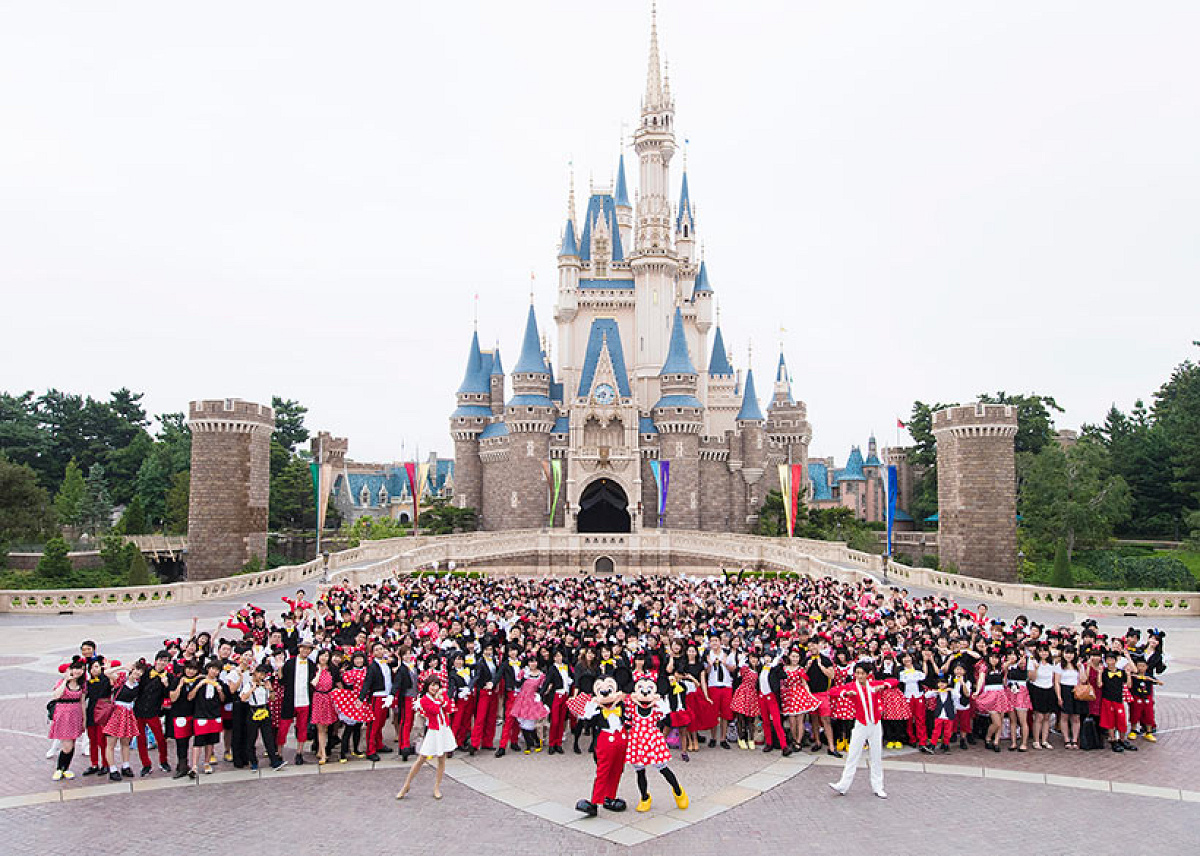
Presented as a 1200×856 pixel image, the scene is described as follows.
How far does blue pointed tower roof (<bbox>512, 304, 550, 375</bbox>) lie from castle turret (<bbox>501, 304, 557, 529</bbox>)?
0.09m

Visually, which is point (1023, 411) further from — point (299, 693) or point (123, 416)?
point (123, 416)

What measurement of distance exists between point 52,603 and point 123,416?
50874 mm

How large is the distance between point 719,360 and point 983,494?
31.2m

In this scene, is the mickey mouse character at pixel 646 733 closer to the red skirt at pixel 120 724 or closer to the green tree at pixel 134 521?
the red skirt at pixel 120 724

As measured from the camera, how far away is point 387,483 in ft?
280

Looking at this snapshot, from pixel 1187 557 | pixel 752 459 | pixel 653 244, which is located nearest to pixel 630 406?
pixel 752 459

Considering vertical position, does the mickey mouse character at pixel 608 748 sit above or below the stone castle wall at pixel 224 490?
below

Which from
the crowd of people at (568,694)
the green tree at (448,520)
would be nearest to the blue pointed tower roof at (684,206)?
the green tree at (448,520)

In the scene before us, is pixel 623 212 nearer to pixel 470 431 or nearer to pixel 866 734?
pixel 470 431

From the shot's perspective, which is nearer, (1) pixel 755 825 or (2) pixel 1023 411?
(1) pixel 755 825

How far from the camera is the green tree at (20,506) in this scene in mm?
42375

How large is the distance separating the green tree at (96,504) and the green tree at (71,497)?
498 millimetres

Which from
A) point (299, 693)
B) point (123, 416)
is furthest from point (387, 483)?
point (299, 693)

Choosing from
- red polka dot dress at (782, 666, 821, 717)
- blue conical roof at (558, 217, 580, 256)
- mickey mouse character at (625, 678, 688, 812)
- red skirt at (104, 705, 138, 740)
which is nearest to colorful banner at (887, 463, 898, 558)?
red polka dot dress at (782, 666, 821, 717)
